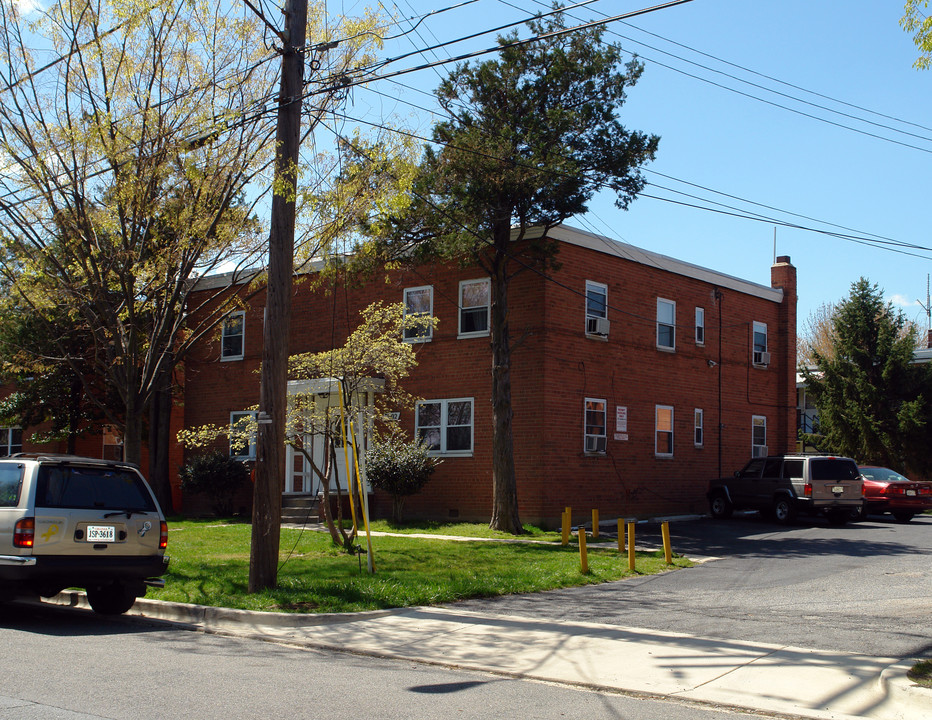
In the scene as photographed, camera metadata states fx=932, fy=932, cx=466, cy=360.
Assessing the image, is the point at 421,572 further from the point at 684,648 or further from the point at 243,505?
the point at 243,505

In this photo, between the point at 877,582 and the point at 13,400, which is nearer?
the point at 877,582

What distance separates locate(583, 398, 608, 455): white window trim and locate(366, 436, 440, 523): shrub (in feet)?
12.4

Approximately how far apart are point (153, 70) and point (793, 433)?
23.9 metres

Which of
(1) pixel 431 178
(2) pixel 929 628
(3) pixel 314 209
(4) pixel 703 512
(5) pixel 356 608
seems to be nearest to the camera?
(2) pixel 929 628

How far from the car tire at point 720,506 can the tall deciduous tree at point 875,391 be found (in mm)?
9751

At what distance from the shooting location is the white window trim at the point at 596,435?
2300 cm

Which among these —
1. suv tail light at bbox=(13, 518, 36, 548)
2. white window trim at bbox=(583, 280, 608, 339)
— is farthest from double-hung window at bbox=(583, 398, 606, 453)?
suv tail light at bbox=(13, 518, 36, 548)

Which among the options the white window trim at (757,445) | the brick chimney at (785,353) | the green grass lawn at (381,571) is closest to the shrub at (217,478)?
the green grass lawn at (381,571)

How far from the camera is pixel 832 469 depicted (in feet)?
75.0

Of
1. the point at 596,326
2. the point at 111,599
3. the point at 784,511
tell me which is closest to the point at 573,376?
the point at 596,326

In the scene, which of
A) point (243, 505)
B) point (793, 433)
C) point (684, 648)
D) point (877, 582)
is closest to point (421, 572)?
point (684, 648)

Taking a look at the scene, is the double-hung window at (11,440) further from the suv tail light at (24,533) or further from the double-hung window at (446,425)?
the suv tail light at (24,533)

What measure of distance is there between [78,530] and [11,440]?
1130 inches

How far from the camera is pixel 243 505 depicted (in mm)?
27125
